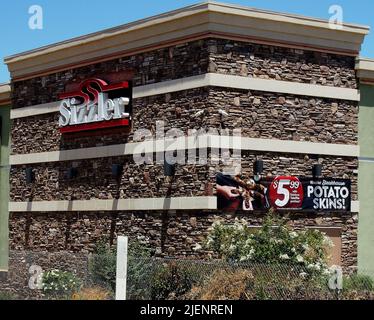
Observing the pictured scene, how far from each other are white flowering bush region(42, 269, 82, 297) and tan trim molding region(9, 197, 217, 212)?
3619mm

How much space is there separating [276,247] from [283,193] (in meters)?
4.19

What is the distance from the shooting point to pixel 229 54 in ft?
88.8

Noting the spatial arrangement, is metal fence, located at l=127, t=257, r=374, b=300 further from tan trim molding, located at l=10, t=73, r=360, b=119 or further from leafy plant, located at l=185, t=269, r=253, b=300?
tan trim molding, located at l=10, t=73, r=360, b=119

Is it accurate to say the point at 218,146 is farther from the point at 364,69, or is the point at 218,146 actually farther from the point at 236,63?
the point at 364,69

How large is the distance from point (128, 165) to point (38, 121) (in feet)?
20.4

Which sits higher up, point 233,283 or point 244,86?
point 244,86

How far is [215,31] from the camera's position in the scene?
26.8 m

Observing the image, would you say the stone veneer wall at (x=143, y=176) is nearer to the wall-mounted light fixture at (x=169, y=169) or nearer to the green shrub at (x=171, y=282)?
the wall-mounted light fixture at (x=169, y=169)

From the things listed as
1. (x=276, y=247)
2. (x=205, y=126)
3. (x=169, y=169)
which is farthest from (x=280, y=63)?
(x=276, y=247)

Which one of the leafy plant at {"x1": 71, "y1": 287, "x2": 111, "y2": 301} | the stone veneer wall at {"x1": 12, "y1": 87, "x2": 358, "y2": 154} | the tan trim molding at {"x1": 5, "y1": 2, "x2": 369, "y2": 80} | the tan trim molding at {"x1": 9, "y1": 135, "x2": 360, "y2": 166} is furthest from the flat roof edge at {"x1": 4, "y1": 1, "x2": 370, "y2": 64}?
the leafy plant at {"x1": 71, "y1": 287, "x2": 111, "y2": 301}

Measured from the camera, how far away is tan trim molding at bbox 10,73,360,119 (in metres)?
26.8

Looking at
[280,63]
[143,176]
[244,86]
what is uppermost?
[280,63]

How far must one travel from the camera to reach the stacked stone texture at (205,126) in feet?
88.6
